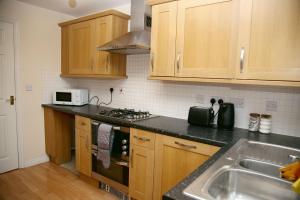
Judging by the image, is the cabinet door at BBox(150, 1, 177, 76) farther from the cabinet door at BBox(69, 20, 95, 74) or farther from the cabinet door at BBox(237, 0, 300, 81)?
the cabinet door at BBox(69, 20, 95, 74)

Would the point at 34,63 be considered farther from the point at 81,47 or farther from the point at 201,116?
the point at 201,116

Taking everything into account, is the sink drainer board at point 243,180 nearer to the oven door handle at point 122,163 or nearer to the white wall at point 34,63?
the oven door handle at point 122,163

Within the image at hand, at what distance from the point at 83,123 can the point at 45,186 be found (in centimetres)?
90

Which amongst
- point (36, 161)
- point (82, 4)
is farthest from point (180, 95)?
point (36, 161)

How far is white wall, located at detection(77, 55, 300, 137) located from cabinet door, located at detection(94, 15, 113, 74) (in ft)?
1.02

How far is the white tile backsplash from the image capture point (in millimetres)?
1787

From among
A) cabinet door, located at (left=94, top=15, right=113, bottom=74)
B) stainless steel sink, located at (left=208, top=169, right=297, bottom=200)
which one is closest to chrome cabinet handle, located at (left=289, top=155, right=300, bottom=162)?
stainless steel sink, located at (left=208, top=169, right=297, bottom=200)

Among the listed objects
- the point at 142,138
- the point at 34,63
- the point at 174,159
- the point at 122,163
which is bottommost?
the point at 122,163

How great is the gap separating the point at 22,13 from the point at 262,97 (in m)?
3.18

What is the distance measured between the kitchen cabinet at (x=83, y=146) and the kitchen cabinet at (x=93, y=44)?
0.68 metres

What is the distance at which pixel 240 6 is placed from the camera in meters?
1.60

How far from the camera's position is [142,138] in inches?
78.2

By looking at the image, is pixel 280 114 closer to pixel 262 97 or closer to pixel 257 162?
pixel 262 97

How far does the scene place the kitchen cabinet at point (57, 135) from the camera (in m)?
3.06
